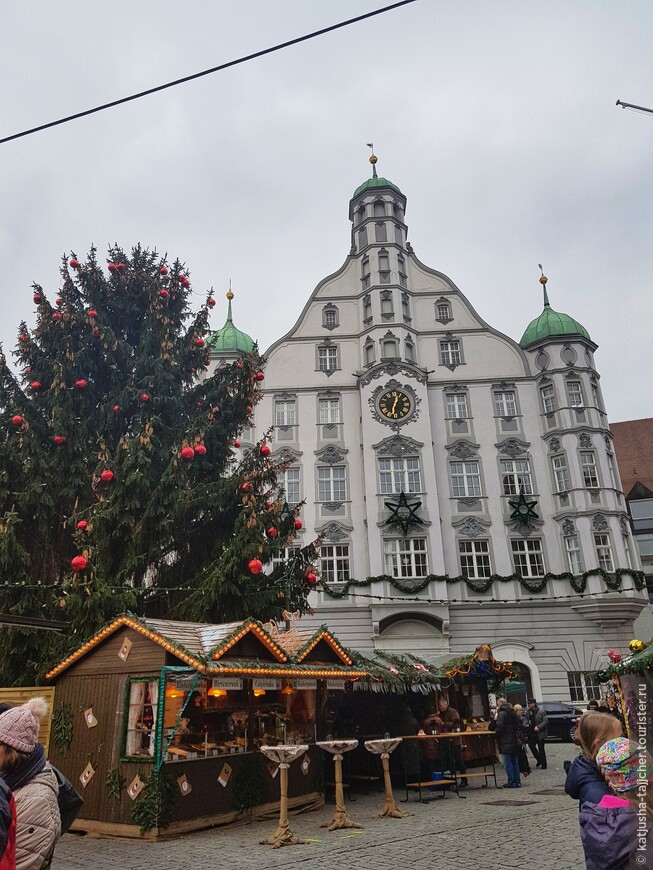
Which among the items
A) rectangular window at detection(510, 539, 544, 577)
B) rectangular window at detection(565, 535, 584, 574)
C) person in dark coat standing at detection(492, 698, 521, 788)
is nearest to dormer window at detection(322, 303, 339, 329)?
rectangular window at detection(510, 539, 544, 577)

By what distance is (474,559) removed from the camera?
3219 centimetres

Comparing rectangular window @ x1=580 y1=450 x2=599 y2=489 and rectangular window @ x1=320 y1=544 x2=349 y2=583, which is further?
rectangular window @ x1=580 y1=450 x2=599 y2=489

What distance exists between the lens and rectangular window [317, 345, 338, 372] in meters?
36.4

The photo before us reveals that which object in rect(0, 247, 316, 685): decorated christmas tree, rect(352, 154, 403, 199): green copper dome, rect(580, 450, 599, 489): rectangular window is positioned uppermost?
rect(352, 154, 403, 199): green copper dome

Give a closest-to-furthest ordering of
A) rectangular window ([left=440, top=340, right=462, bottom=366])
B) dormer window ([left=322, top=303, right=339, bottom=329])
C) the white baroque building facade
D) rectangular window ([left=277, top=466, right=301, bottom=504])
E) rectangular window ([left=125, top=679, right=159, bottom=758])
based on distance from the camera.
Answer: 1. rectangular window ([left=125, top=679, right=159, bottom=758])
2. the white baroque building facade
3. rectangular window ([left=277, top=466, right=301, bottom=504])
4. rectangular window ([left=440, top=340, right=462, bottom=366])
5. dormer window ([left=322, top=303, right=339, bottom=329])

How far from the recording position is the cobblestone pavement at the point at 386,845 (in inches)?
311

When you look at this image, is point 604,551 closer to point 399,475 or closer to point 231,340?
point 399,475

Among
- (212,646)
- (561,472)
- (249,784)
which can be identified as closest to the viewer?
(212,646)

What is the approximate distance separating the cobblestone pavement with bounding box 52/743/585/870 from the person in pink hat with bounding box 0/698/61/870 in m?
5.09

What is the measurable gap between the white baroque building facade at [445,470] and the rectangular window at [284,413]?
11cm

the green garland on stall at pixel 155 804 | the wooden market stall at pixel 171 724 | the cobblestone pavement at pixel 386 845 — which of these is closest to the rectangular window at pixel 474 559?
the cobblestone pavement at pixel 386 845

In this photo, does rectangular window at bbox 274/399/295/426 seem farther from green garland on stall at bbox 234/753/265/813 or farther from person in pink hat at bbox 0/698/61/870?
person in pink hat at bbox 0/698/61/870

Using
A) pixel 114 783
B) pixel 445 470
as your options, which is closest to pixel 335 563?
pixel 445 470

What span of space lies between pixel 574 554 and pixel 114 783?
26.3 meters
